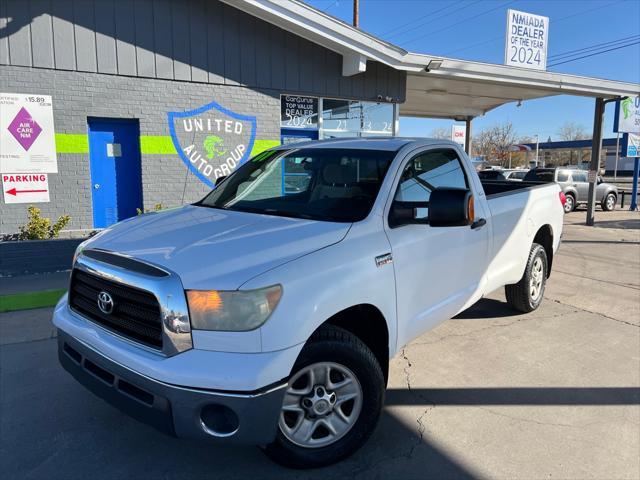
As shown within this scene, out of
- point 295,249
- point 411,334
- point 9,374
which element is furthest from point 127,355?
point 9,374

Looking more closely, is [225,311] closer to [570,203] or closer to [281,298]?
[281,298]

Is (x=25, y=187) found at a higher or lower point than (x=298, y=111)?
lower

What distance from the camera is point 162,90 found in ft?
29.0

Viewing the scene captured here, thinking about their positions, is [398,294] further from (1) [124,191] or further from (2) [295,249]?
(1) [124,191]

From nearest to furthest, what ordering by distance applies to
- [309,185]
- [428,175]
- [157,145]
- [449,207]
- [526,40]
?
1. [449,207]
2. [309,185]
3. [428,175]
4. [157,145]
5. [526,40]

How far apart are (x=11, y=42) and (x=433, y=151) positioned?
724 cm

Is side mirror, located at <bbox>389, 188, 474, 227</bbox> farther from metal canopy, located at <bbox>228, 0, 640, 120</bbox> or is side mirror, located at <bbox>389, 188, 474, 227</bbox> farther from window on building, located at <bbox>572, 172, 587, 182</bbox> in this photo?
window on building, located at <bbox>572, 172, 587, 182</bbox>

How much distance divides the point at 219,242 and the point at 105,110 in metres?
6.98

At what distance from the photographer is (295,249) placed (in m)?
2.58

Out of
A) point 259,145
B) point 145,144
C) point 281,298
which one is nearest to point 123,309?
point 281,298

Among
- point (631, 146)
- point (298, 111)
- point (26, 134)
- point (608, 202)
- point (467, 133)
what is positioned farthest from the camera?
point (467, 133)

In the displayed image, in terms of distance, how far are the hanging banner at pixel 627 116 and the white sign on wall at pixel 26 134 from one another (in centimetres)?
1428

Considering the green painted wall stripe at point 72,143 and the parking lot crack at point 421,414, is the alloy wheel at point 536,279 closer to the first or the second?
the parking lot crack at point 421,414

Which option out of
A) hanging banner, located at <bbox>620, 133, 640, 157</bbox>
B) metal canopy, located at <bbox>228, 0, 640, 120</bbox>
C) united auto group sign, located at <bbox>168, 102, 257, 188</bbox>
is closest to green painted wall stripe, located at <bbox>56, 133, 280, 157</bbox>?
united auto group sign, located at <bbox>168, 102, 257, 188</bbox>
